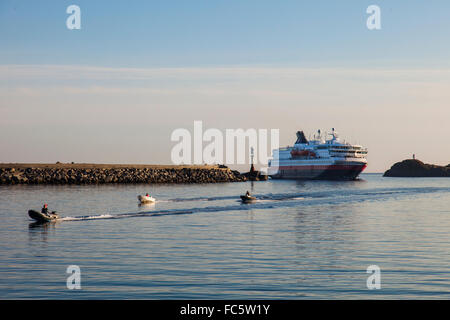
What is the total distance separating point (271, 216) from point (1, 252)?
82.0 ft

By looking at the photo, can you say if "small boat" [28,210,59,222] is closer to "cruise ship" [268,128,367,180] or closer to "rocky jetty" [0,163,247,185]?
"rocky jetty" [0,163,247,185]

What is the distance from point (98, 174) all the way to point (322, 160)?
69.5m

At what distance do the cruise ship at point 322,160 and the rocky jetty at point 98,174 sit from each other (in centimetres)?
3155

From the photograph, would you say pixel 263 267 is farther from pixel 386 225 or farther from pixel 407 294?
pixel 386 225

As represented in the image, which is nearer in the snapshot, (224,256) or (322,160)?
(224,256)

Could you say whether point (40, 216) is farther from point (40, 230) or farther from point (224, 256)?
point (224, 256)

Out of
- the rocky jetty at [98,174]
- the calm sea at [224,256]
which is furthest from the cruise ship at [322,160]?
the calm sea at [224,256]

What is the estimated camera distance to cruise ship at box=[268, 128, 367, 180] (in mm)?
154625

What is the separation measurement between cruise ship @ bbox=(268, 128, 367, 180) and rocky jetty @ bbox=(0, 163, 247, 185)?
1242 inches

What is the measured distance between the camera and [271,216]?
44969mm

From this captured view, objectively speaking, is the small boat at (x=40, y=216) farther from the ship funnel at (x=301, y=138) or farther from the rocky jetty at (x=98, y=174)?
the ship funnel at (x=301, y=138)

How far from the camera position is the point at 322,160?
15775 cm

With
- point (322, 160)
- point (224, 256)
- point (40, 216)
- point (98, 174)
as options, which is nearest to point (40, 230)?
point (40, 216)
